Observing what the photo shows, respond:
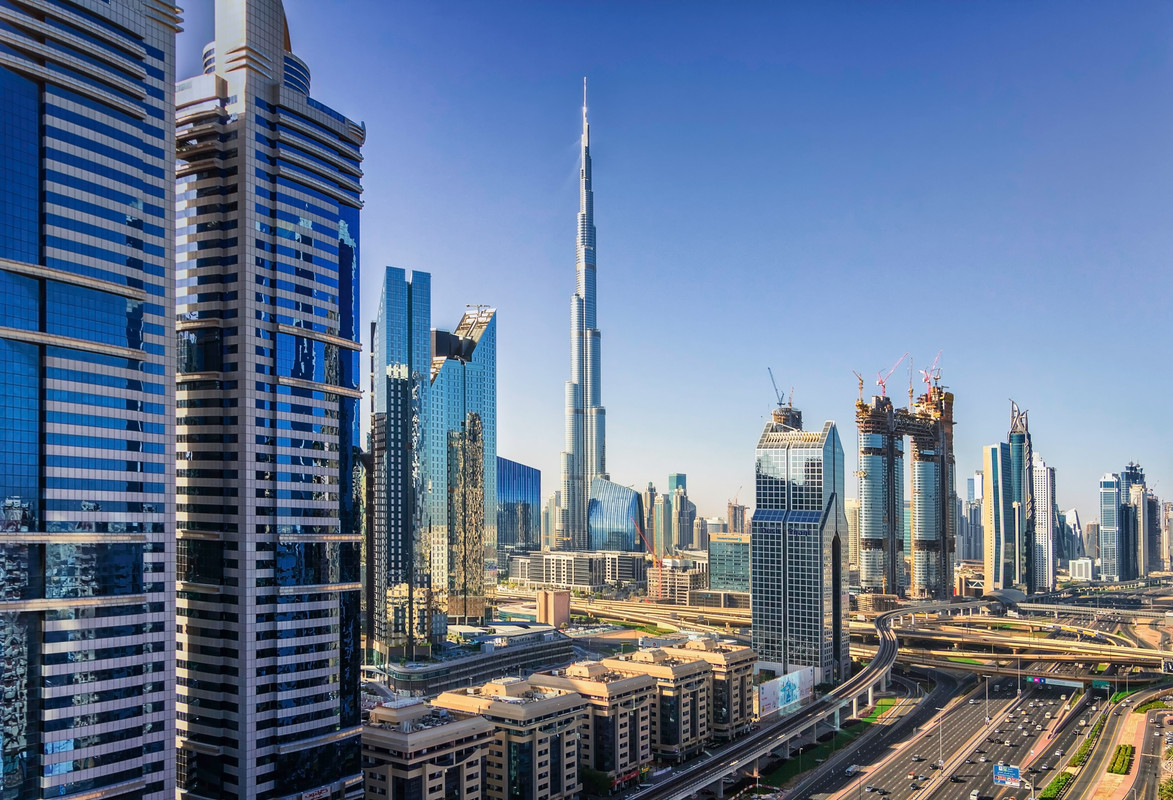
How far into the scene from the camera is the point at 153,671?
74.0 meters

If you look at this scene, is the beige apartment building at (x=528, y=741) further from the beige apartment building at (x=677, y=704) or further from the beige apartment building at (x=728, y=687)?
the beige apartment building at (x=728, y=687)

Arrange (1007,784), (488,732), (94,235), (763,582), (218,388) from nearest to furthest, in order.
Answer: (94,235) < (218,388) < (488,732) < (1007,784) < (763,582)

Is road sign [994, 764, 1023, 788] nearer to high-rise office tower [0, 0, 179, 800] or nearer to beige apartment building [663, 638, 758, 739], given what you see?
beige apartment building [663, 638, 758, 739]

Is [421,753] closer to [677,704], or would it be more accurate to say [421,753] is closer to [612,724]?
[612,724]

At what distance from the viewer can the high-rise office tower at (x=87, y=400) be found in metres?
66.7

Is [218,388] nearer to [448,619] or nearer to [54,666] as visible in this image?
[54,666]

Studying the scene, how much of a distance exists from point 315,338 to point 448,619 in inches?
4502

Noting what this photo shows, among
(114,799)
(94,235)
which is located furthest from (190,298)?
(114,799)

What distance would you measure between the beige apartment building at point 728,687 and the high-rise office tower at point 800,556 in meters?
31.2

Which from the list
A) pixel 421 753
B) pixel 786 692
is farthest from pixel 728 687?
pixel 421 753

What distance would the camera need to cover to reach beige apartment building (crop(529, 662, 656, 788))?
114875mm

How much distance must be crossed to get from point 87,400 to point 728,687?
9704cm

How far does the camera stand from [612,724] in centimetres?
11500

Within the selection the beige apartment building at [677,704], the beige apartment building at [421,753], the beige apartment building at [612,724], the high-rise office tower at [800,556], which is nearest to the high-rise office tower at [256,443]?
the beige apartment building at [421,753]
